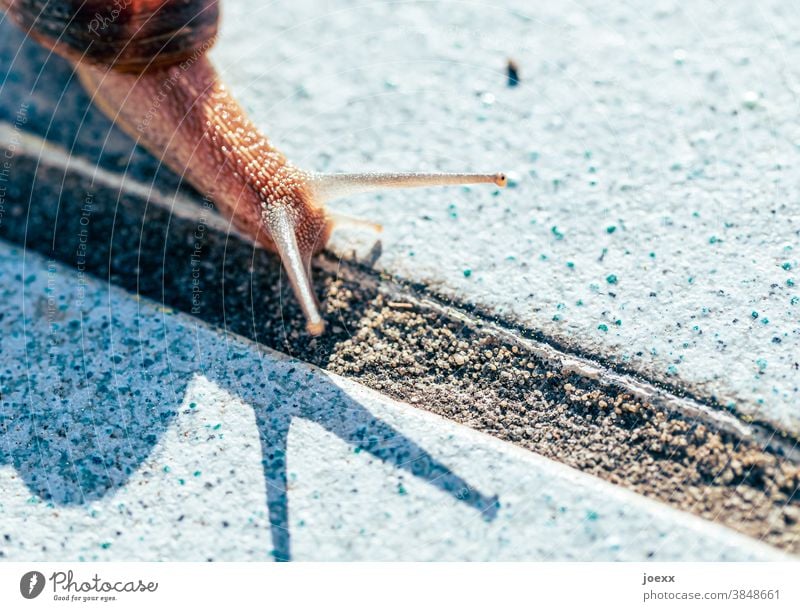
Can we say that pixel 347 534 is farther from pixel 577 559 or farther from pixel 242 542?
pixel 577 559

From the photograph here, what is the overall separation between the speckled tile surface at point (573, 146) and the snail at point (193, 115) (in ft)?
0.23

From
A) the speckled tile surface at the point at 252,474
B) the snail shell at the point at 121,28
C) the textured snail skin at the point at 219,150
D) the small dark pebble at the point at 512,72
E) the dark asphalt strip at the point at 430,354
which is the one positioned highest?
the snail shell at the point at 121,28

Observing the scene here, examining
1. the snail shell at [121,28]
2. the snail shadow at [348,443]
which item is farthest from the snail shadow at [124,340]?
the snail shell at [121,28]

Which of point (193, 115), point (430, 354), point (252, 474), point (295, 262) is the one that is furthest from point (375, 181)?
point (252, 474)

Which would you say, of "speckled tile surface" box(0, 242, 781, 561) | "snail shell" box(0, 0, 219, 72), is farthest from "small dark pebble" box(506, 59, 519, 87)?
"speckled tile surface" box(0, 242, 781, 561)

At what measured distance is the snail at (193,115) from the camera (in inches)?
58.0

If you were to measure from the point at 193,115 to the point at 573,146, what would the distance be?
2.55ft

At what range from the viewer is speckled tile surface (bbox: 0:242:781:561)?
1161 mm

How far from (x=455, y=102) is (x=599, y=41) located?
348mm

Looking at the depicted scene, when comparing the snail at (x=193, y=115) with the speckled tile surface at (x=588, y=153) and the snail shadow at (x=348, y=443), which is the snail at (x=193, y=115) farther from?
the snail shadow at (x=348, y=443)

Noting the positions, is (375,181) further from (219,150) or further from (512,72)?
(512,72)

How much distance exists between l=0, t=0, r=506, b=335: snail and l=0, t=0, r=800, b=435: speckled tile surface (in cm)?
7

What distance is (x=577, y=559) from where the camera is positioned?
113cm
